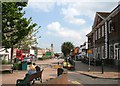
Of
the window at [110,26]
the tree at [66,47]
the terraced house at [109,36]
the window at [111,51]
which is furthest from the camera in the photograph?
the tree at [66,47]

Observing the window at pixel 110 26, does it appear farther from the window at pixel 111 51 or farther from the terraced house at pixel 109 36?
the window at pixel 111 51

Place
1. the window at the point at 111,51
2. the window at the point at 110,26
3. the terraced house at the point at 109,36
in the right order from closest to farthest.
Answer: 1. the terraced house at the point at 109,36
2. the window at the point at 110,26
3. the window at the point at 111,51

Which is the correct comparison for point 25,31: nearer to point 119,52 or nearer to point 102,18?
point 119,52

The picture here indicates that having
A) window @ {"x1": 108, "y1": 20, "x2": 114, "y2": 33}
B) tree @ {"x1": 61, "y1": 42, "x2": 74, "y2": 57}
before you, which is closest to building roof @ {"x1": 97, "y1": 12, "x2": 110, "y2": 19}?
window @ {"x1": 108, "y1": 20, "x2": 114, "y2": 33}

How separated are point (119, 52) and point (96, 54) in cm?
1674

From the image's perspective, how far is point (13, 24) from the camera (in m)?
27.1

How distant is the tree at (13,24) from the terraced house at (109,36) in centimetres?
1442

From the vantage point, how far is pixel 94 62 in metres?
43.7

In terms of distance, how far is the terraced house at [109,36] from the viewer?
3844 centimetres

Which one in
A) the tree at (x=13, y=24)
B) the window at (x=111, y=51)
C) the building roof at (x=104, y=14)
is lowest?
the window at (x=111, y=51)

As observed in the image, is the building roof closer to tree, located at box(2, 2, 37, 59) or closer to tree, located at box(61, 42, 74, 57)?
tree, located at box(2, 2, 37, 59)

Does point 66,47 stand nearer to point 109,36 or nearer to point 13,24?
point 109,36

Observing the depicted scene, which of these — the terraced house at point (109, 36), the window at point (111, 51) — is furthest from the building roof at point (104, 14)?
the window at point (111, 51)

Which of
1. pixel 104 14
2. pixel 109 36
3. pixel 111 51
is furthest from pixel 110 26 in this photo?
pixel 104 14
